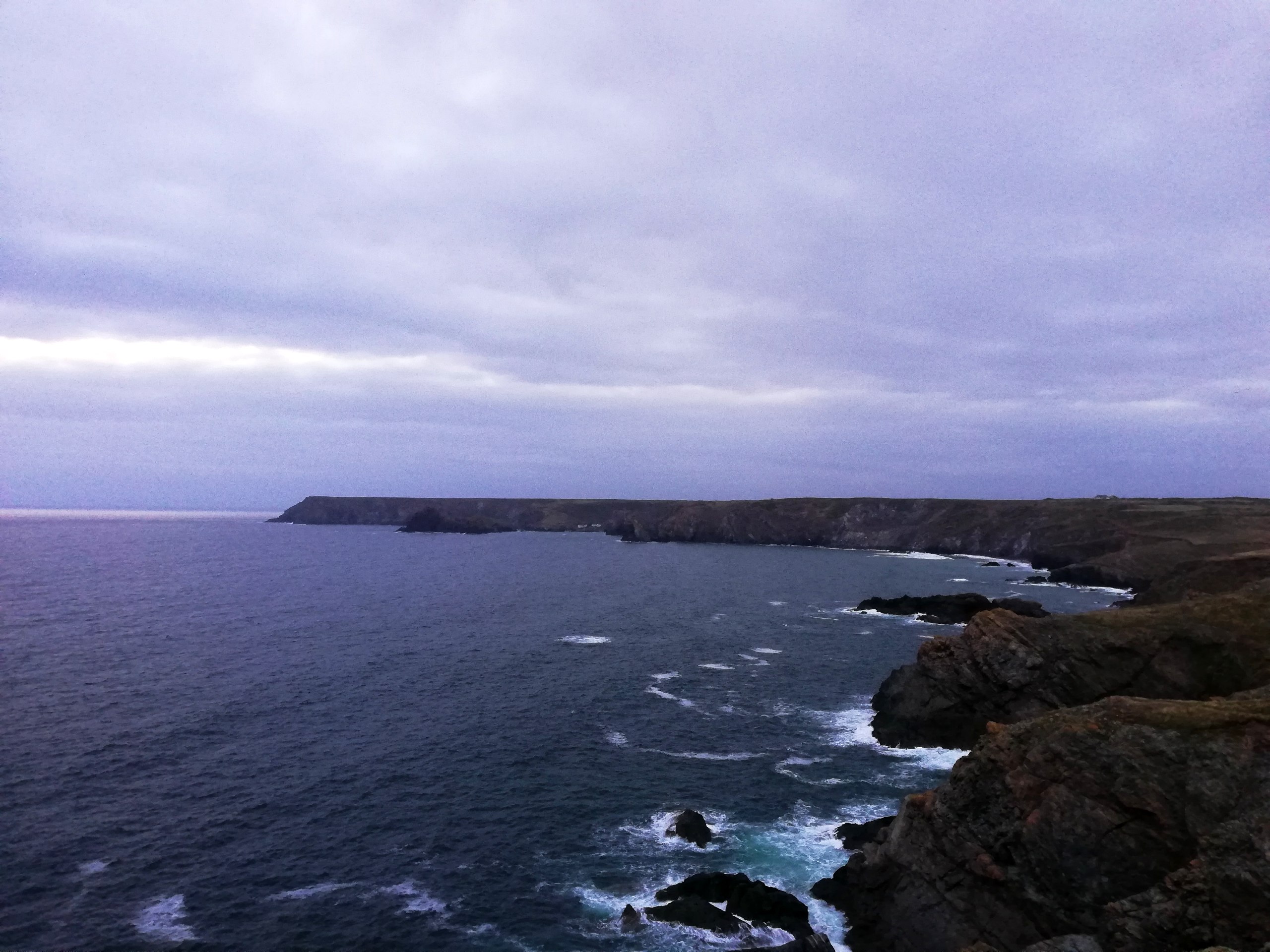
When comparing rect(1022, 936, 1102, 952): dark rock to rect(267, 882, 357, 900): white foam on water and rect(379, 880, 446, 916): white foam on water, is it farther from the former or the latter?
rect(267, 882, 357, 900): white foam on water

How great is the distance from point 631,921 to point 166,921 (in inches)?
754

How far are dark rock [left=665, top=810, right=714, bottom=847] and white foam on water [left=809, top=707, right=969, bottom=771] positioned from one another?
646 inches

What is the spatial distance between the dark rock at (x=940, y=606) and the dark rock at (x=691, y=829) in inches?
2577

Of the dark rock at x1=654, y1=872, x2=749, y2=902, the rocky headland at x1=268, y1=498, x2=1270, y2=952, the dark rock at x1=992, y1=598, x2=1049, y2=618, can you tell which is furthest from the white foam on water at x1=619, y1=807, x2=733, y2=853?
the dark rock at x1=992, y1=598, x2=1049, y2=618

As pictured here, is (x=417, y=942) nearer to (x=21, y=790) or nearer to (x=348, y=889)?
(x=348, y=889)

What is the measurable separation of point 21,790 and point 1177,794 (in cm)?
5575

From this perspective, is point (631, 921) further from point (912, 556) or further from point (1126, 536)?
point (912, 556)

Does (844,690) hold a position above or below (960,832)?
below

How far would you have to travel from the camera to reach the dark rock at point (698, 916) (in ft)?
94.1

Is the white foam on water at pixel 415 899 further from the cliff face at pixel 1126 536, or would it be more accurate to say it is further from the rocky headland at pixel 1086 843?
the cliff face at pixel 1126 536

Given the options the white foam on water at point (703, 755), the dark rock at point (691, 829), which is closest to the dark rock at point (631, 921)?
the dark rock at point (691, 829)

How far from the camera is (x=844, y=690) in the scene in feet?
206

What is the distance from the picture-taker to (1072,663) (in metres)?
46.7

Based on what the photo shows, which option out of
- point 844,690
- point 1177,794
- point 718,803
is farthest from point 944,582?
point 1177,794
